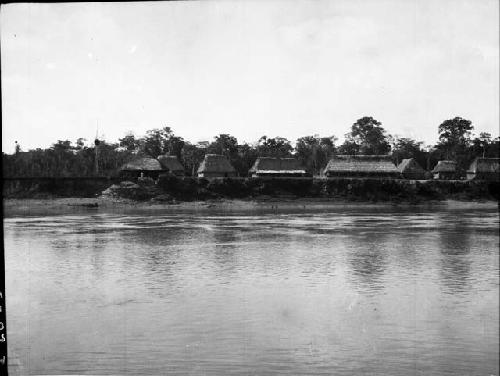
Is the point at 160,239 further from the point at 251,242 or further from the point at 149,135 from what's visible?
the point at 149,135

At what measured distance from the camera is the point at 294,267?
539 inches

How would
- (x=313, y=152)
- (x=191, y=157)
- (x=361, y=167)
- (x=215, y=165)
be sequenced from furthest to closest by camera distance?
(x=313, y=152), (x=191, y=157), (x=361, y=167), (x=215, y=165)

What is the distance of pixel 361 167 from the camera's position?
45.1 metres

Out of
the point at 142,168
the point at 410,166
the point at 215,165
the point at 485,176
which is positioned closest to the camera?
the point at 142,168

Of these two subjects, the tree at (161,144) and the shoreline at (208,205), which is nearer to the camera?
the shoreline at (208,205)

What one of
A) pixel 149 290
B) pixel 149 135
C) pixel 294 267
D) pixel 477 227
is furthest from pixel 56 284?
pixel 149 135

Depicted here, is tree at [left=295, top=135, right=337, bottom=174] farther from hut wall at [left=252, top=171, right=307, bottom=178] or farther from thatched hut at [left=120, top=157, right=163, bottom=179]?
thatched hut at [left=120, top=157, right=163, bottom=179]

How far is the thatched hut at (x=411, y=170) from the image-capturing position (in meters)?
47.3

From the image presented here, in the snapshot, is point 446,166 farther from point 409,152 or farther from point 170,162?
point 170,162

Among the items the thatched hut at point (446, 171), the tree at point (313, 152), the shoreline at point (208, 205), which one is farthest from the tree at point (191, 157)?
the thatched hut at point (446, 171)

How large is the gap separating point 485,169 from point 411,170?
253 inches

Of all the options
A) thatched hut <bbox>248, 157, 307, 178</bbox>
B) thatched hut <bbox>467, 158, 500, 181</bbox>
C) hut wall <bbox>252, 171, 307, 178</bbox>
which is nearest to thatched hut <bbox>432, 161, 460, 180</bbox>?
thatched hut <bbox>467, 158, 500, 181</bbox>

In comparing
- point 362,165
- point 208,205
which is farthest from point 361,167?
point 208,205

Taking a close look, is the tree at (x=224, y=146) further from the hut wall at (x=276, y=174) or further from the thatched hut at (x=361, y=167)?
the thatched hut at (x=361, y=167)
